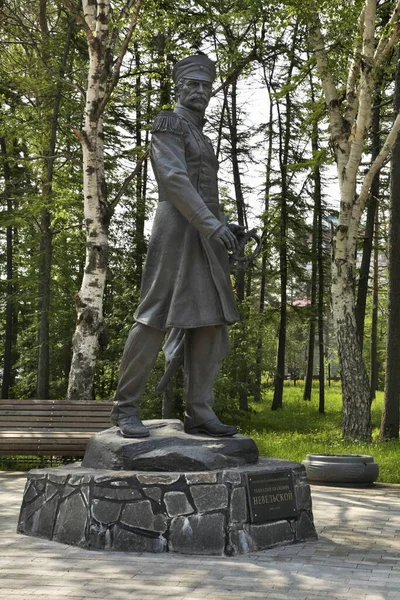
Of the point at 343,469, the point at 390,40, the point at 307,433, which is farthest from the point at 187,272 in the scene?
the point at 307,433

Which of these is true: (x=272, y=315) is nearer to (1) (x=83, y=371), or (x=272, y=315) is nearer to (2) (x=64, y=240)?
(2) (x=64, y=240)

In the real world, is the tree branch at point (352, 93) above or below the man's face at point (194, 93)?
above

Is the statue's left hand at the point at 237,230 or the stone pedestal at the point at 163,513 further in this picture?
the statue's left hand at the point at 237,230

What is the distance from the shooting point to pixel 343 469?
9156 millimetres

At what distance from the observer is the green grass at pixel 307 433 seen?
11328 millimetres

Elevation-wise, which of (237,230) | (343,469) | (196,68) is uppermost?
(196,68)

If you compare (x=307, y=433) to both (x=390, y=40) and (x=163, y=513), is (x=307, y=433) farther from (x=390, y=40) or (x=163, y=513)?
(x=163, y=513)

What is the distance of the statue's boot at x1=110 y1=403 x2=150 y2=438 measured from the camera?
243 inches

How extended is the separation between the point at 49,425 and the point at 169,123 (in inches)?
187

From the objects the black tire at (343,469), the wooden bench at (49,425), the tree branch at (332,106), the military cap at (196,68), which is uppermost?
the tree branch at (332,106)

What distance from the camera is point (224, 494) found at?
A: 5.64 meters

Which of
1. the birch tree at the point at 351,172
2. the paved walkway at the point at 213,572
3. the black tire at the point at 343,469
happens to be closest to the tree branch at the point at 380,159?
the birch tree at the point at 351,172

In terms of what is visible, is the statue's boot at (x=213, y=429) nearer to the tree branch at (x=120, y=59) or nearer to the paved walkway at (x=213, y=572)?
the paved walkway at (x=213, y=572)

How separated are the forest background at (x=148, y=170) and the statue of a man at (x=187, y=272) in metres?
6.15
